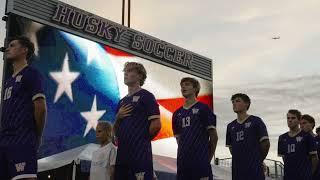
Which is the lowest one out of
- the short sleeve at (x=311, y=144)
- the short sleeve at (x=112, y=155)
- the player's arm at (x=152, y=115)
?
the short sleeve at (x=112, y=155)

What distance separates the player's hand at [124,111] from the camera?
621 cm

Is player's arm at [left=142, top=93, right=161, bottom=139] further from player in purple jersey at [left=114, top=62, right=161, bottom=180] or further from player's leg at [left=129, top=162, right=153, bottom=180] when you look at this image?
player's leg at [left=129, top=162, right=153, bottom=180]

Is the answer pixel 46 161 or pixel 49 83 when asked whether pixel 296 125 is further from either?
pixel 49 83

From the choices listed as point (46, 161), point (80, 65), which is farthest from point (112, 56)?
point (46, 161)

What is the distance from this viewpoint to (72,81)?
51.2 ft

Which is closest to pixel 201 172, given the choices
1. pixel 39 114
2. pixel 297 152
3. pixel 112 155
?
pixel 112 155

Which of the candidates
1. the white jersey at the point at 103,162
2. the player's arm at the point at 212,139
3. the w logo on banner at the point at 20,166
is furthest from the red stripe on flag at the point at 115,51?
the w logo on banner at the point at 20,166

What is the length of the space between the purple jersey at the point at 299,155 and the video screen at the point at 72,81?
23.1ft

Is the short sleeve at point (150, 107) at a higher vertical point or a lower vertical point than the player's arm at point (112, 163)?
higher

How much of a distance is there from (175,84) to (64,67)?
5794mm

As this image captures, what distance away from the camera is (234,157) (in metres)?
8.62

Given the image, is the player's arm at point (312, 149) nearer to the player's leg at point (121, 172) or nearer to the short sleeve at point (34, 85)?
the player's leg at point (121, 172)

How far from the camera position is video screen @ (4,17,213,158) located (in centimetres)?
1476

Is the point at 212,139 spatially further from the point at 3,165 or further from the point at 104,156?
the point at 3,165
